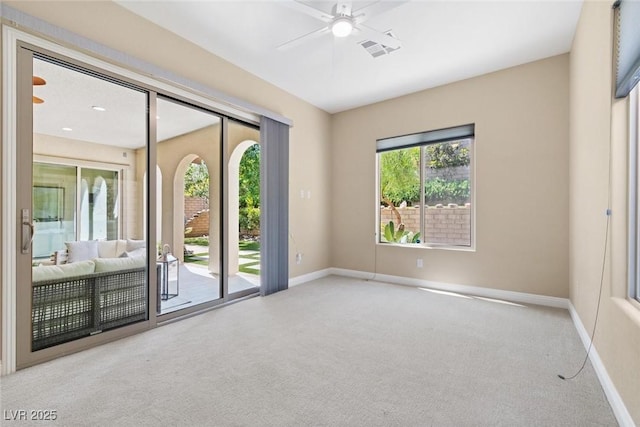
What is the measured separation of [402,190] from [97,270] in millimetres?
4046

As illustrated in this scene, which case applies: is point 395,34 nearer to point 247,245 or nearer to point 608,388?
point 608,388

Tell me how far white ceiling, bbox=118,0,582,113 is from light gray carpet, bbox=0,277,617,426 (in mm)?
2656

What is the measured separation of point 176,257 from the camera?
3545 millimetres

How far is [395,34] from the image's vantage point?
303 centimetres

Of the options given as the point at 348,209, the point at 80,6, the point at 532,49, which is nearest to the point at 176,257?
the point at 80,6

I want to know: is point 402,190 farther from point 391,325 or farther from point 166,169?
point 166,169

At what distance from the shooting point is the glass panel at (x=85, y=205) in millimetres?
2309

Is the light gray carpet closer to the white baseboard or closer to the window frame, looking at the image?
the white baseboard

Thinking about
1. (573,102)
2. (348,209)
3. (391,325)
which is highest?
(573,102)

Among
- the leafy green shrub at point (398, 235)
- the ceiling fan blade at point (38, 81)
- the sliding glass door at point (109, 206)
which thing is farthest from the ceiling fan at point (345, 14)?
the leafy green shrub at point (398, 235)

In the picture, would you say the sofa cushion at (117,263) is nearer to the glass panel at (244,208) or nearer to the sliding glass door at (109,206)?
the sliding glass door at (109,206)

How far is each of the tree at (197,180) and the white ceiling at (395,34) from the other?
4.47 feet

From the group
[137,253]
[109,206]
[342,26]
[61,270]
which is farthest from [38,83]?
[342,26]

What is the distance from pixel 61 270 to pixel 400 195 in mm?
4237
